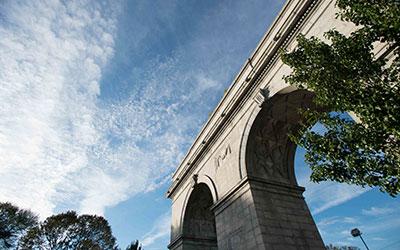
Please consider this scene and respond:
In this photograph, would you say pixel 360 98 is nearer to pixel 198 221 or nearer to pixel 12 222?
pixel 198 221

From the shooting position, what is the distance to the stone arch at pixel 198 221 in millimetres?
13779

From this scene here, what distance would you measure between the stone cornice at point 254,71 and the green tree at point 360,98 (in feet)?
14.5

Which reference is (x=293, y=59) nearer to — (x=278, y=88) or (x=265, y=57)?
(x=278, y=88)

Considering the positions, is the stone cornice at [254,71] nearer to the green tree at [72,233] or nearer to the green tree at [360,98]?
the green tree at [360,98]

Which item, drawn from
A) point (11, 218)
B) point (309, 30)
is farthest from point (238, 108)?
point (11, 218)

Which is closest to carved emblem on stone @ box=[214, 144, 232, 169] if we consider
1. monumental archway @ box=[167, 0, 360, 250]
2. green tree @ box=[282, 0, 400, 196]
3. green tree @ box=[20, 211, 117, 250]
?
monumental archway @ box=[167, 0, 360, 250]

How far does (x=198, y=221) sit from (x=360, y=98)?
1271cm

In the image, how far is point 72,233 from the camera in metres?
21.7

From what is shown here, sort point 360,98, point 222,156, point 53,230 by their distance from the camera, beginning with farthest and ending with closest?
point 53,230 → point 222,156 → point 360,98

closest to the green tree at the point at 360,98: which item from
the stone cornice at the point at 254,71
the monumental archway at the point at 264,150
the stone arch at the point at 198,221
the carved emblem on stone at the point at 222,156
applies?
the monumental archway at the point at 264,150

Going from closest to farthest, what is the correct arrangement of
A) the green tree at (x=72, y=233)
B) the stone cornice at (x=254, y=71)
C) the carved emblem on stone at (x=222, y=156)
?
the stone cornice at (x=254, y=71) → the carved emblem on stone at (x=222, y=156) → the green tree at (x=72, y=233)

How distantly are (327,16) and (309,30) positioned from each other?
0.65m

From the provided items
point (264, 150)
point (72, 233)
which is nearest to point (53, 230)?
point (72, 233)

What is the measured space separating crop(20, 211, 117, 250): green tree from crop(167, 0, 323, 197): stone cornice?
14587 millimetres
